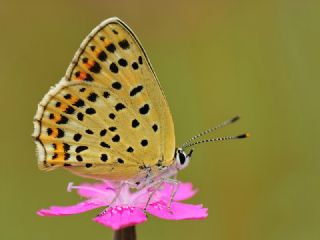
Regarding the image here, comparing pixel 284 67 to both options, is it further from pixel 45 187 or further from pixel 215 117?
pixel 45 187

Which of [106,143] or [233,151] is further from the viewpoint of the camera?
[233,151]

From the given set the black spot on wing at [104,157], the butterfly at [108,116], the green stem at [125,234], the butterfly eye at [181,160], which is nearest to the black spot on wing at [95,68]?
the butterfly at [108,116]

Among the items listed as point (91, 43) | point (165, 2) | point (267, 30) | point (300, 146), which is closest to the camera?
point (91, 43)

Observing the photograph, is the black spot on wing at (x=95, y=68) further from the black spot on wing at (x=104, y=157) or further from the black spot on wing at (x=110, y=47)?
the black spot on wing at (x=104, y=157)

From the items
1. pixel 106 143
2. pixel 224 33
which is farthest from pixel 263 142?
pixel 106 143

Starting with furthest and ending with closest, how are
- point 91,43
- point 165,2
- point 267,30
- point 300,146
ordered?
point 165,2 → point 267,30 → point 300,146 → point 91,43

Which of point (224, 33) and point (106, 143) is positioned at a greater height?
point (224, 33)

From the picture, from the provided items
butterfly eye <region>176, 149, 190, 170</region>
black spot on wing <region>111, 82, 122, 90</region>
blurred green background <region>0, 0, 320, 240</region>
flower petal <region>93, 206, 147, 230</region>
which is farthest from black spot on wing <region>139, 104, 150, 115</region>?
blurred green background <region>0, 0, 320, 240</region>
